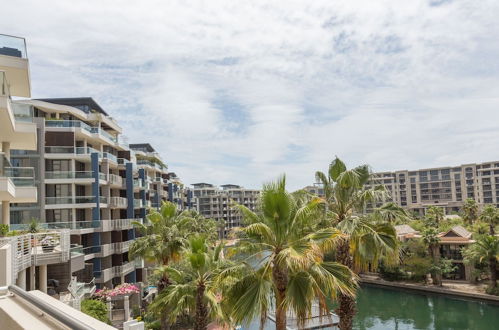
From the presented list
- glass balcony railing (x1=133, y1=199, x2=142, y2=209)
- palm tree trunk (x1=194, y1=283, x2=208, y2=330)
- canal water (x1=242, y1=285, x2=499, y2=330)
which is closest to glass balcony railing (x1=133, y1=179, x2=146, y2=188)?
glass balcony railing (x1=133, y1=199, x2=142, y2=209)

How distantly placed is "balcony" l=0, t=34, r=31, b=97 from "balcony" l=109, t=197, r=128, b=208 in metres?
20.7

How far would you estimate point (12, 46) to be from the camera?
674 inches

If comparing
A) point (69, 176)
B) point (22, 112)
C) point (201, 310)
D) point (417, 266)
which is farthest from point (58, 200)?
point (417, 266)

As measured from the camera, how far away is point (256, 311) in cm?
943

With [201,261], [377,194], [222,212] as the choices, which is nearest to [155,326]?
[201,261]

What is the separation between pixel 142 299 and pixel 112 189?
40.0 ft

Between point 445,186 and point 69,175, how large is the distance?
118732 mm

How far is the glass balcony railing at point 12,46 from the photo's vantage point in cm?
1662

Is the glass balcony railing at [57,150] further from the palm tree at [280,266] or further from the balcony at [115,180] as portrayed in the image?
the palm tree at [280,266]

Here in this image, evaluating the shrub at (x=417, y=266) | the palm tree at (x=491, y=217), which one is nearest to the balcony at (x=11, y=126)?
the shrub at (x=417, y=266)

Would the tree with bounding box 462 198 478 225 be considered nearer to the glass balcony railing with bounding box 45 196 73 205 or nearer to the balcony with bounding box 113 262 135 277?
the balcony with bounding box 113 262 135 277

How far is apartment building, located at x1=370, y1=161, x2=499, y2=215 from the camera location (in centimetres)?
12012

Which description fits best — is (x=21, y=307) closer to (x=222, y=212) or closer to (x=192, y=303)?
(x=192, y=303)

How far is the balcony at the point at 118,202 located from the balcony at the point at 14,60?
20.7m
